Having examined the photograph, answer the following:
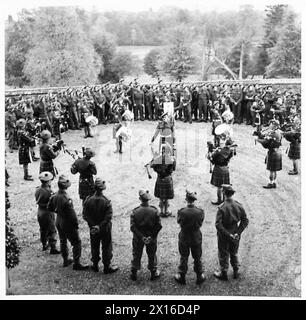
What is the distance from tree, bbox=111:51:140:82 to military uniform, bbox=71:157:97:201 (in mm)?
22891

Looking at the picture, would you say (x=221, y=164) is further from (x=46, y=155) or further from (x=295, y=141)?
(x=46, y=155)

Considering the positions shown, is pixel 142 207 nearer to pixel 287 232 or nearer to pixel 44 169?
pixel 287 232

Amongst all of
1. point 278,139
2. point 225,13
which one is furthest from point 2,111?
point 225,13

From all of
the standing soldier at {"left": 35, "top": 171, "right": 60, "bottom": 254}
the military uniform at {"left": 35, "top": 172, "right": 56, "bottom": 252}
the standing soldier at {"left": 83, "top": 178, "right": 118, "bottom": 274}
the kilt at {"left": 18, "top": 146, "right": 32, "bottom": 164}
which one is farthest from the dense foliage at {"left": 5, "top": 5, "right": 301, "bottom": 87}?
the standing soldier at {"left": 83, "top": 178, "right": 118, "bottom": 274}

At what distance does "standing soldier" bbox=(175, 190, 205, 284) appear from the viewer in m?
8.50

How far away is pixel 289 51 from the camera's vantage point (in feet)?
90.9

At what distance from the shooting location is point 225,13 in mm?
46406

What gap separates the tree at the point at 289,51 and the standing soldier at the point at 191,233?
21.6m

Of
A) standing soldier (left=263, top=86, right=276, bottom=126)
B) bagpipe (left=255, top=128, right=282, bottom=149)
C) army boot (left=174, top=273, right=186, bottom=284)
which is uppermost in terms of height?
standing soldier (left=263, top=86, right=276, bottom=126)

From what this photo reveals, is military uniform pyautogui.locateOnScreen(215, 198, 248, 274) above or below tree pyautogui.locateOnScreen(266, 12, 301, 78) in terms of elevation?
below

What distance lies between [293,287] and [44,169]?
7.37 meters

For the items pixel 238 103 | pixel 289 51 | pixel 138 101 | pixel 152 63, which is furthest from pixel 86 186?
pixel 152 63

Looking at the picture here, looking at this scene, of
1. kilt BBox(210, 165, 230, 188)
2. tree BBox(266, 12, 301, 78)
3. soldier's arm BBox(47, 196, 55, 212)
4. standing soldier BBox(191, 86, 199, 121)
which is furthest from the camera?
tree BBox(266, 12, 301, 78)

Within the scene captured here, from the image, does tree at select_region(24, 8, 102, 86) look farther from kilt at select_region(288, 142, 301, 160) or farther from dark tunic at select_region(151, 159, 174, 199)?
dark tunic at select_region(151, 159, 174, 199)
